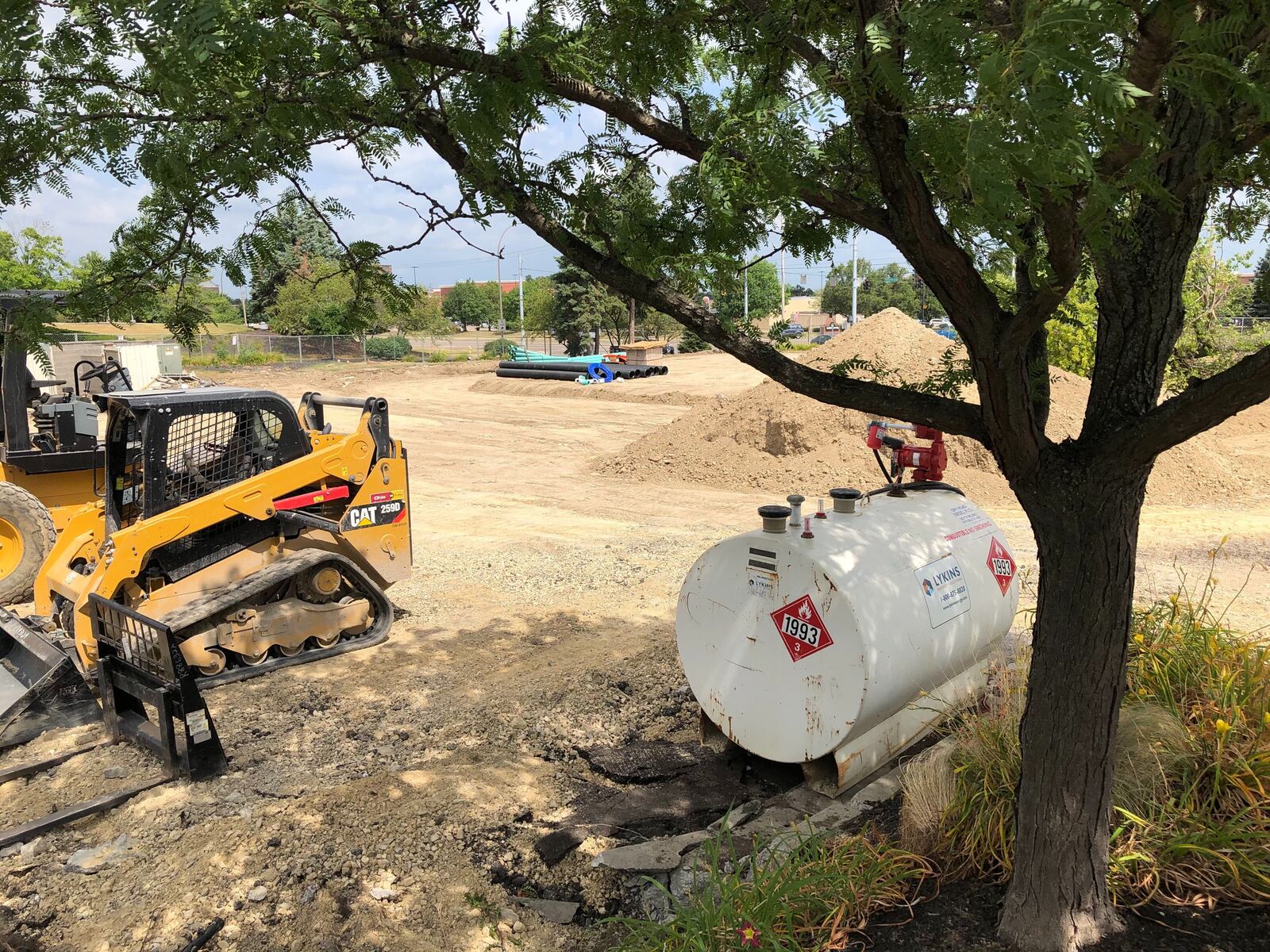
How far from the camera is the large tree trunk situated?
9.96ft

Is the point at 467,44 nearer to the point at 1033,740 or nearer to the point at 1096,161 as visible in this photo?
the point at 1096,161

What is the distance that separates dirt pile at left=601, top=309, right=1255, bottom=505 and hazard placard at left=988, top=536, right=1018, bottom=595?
814cm

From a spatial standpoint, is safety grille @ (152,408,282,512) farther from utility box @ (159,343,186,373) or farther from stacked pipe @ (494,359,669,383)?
stacked pipe @ (494,359,669,383)

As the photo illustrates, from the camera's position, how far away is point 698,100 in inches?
150

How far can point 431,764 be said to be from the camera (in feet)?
18.8

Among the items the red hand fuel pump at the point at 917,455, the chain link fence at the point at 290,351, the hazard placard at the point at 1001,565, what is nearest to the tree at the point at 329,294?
the red hand fuel pump at the point at 917,455

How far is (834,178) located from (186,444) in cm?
610

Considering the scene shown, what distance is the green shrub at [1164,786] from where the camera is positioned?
3402 mm

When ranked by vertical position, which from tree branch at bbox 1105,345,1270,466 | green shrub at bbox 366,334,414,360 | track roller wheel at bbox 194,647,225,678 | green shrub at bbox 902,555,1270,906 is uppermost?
tree branch at bbox 1105,345,1270,466

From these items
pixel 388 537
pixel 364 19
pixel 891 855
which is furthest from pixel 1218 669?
pixel 388 537

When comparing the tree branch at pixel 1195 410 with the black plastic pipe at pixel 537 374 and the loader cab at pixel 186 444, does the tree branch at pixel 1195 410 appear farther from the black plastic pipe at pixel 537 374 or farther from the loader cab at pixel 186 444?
the black plastic pipe at pixel 537 374

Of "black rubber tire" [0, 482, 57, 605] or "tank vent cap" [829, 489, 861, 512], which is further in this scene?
"black rubber tire" [0, 482, 57, 605]

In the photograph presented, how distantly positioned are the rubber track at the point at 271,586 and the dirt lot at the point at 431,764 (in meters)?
0.13

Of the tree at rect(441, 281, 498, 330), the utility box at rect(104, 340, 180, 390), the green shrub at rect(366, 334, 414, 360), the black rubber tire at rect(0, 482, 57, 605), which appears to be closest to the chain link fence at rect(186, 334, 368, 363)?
the green shrub at rect(366, 334, 414, 360)
